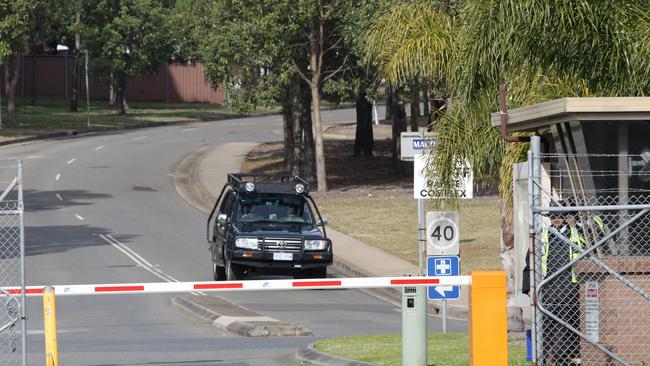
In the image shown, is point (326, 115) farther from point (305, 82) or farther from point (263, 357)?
point (263, 357)

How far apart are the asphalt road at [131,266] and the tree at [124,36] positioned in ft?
46.2

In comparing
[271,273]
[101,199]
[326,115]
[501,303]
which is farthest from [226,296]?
[326,115]

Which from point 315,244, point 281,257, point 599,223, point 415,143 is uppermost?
point 415,143

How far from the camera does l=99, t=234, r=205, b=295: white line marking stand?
2417 centimetres

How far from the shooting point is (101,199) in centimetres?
3712

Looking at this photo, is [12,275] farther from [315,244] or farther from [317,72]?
[317,72]

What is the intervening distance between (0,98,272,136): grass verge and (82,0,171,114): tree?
2.70 metres

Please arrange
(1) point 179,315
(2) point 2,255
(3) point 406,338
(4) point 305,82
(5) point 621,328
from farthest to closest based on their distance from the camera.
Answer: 1. (4) point 305,82
2. (2) point 2,255
3. (1) point 179,315
4. (3) point 406,338
5. (5) point 621,328

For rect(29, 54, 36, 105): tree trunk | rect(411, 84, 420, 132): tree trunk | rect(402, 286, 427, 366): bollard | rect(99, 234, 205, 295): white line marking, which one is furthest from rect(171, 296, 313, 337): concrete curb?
rect(29, 54, 36, 105): tree trunk

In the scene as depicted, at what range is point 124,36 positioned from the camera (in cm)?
6788

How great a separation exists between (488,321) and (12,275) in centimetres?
1364

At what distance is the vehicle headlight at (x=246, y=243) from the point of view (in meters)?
22.3

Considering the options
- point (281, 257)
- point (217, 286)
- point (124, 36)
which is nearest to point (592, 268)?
point (217, 286)

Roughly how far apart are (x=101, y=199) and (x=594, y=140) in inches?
1064
